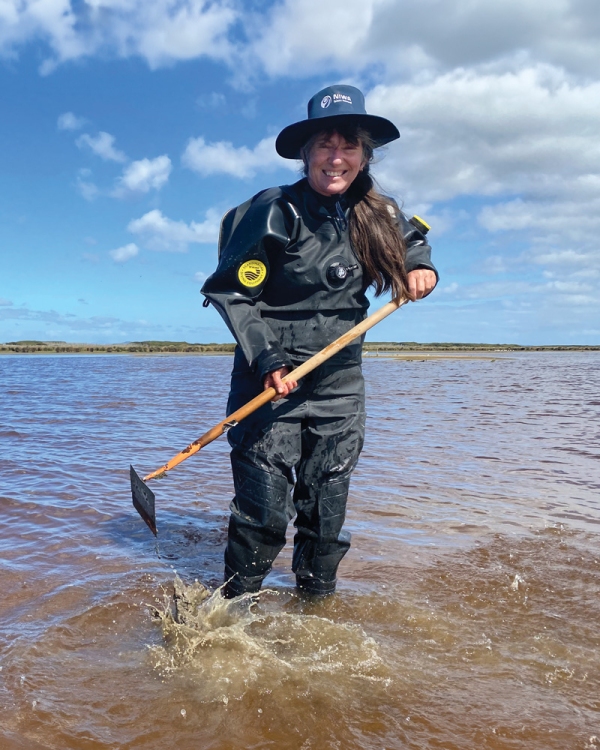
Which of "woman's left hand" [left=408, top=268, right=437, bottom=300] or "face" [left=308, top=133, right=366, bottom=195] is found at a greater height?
"face" [left=308, top=133, right=366, bottom=195]

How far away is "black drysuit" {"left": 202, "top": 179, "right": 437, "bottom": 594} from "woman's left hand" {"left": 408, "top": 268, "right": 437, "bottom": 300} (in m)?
0.04

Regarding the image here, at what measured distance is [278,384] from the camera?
104 inches

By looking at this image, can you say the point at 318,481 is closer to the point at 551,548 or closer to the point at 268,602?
the point at 268,602

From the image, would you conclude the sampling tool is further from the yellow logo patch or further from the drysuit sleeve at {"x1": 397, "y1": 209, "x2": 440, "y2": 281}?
the yellow logo patch

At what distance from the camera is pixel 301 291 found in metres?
2.84

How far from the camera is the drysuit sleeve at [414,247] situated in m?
2.97

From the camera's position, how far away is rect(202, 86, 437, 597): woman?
2.76 meters

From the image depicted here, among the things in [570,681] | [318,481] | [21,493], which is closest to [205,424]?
[21,493]

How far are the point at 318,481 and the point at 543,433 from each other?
6.42 m

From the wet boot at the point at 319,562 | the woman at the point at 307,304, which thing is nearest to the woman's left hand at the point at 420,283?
the woman at the point at 307,304

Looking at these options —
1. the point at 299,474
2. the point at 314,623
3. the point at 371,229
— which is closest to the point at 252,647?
the point at 314,623

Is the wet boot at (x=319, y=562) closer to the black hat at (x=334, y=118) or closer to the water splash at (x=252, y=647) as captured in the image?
the water splash at (x=252, y=647)

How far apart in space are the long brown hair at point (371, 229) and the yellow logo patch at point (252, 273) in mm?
452

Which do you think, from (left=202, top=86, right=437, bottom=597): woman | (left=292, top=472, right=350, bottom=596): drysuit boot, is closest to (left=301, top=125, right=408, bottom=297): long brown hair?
(left=202, top=86, right=437, bottom=597): woman
